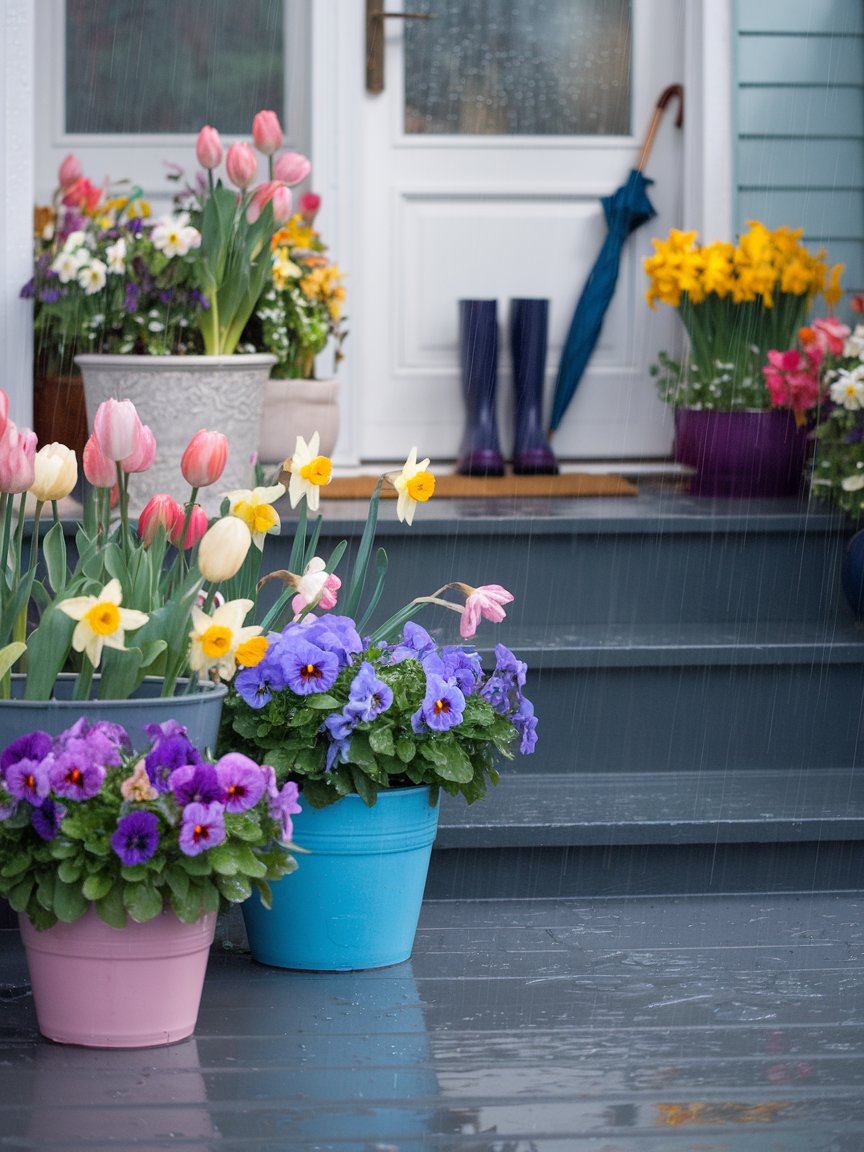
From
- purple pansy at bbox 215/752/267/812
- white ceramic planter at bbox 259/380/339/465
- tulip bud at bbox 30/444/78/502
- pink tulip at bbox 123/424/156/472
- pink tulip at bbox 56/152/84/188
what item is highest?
pink tulip at bbox 56/152/84/188

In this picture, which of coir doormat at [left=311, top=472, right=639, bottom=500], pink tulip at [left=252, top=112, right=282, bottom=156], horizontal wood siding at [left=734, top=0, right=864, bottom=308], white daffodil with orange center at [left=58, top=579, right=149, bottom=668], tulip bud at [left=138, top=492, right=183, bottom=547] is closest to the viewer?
white daffodil with orange center at [left=58, top=579, right=149, bottom=668]

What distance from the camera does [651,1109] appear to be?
1.80 m

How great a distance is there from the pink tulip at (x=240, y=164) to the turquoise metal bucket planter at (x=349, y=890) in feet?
4.35

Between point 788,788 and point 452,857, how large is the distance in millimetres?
637

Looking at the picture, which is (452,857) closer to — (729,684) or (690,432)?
(729,684)

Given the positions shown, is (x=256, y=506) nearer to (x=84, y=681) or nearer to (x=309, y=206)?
(x=84, y=681)

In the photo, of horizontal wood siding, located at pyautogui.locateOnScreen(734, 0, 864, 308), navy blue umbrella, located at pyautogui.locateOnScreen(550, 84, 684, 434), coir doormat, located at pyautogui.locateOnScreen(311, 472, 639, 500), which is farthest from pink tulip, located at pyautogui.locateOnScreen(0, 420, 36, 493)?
horizontal wood siding, located at pyautogui.locateOnScreen(734, 0, 864, 308)

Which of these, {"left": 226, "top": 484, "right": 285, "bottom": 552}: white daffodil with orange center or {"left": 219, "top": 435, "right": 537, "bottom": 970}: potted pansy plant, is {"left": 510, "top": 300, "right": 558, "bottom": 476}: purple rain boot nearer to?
{"left": 219, "top": 435, "right": 537, "bottom": 970}: potted pansy plant

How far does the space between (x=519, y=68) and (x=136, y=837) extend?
9.79ft

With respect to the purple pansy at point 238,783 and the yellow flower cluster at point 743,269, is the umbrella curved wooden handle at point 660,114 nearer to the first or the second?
the yellow flower cluster at point 743,269

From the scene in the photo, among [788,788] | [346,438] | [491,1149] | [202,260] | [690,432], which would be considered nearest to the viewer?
[491,1149]

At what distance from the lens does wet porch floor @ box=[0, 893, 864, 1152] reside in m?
1.74

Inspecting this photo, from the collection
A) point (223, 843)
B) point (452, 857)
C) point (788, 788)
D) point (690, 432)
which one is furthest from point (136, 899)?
point (690, 432)

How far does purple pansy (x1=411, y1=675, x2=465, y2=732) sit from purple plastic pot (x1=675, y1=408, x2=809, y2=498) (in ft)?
5.61
